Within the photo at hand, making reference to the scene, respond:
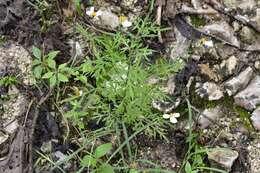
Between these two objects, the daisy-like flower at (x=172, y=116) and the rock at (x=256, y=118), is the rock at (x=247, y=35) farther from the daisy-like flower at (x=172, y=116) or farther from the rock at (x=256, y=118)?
the daisy-like flower at (x=172, y=116)

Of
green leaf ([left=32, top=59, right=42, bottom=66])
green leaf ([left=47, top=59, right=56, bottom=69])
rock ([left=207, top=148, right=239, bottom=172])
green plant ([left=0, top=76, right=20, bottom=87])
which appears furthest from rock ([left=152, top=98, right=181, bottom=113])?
green plant ([left=0, top=76, right=20, bottom=87])

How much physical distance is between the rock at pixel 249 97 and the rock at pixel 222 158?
1.24 feet

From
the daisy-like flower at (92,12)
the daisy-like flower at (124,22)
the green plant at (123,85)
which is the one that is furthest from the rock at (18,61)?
the daisy-like flower at (124,22)

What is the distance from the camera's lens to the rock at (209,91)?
350 centimetres

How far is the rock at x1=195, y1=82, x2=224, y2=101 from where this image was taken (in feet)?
11.5

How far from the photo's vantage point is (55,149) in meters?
3.30

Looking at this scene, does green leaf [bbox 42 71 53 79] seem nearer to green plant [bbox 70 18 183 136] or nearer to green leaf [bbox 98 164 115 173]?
green plant [bbox 70 18 183 136]

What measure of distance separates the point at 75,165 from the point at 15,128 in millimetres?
491

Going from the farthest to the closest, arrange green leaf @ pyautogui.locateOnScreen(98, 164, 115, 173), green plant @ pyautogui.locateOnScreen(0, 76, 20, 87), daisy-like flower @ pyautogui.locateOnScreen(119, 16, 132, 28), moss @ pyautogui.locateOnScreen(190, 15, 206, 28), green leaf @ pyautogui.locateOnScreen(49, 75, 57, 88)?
moss @ pyautogui.locateOnScreen(190, 15, 206, 28) → daisy-like flower @ pyautogui.locateOnScreen(119, 16, 132, 28) → green plant @ pyautogui.locateOnScreen(0, 76, 20, 87) → green leaf @ pyautogui.locateOnScreen(49, 75, 57, 88) → green leaf @ pyautogui.locateOnScreen(98, 164, 115, 173)

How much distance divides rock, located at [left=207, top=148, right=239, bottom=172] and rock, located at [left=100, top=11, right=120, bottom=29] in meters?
1.20

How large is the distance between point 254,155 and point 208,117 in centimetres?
40

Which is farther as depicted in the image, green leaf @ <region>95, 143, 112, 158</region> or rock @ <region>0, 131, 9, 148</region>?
rock @ <region>0, 131, 9, 148</region>

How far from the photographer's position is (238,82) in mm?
3521

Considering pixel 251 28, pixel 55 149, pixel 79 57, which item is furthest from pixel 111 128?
pixel 251 28
